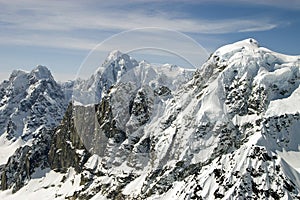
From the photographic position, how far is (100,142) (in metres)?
196

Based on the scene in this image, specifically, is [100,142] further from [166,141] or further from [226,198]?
[226,198]

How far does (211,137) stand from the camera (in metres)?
153

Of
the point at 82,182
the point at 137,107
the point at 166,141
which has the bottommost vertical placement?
the point at 82,182

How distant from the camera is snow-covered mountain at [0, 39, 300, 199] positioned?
127 metres

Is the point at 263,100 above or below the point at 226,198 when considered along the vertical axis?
above

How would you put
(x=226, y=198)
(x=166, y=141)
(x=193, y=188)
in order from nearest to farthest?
(x=226, y=198)
(x=193, y=188)
(x=166, y=141)

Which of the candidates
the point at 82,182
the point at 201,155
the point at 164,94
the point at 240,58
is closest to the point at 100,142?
the point at 82,182

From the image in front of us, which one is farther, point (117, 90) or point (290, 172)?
point (117, 90)

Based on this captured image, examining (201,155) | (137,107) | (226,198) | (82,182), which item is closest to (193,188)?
(226,198)

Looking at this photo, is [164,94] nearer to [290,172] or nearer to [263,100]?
[263,100]

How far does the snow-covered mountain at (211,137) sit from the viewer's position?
416ft

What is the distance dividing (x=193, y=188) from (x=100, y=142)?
2896 inches

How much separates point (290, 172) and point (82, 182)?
92869mm

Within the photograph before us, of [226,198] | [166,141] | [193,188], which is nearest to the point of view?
[226,198]
